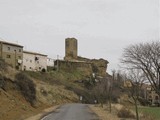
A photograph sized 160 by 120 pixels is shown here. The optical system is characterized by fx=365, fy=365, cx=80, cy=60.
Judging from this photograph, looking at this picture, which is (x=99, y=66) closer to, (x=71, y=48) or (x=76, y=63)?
(x=76, y=63)

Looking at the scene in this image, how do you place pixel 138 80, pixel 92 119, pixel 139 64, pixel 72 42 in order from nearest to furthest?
pixel 92 119 < pixel 139 64 < pixel 138 80 < pixel 72 42

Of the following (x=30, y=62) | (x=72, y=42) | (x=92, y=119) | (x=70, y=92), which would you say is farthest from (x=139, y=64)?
(x=72, y=42)

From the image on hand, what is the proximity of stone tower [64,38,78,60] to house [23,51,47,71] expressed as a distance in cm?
2002

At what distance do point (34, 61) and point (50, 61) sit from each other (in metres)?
20.1

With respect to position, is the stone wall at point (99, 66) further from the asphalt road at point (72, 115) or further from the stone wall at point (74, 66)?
the asphalt road at point (72, 115)

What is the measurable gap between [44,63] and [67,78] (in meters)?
9.17

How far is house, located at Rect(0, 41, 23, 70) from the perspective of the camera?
95.6 m

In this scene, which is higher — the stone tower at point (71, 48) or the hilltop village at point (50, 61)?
the stone tower at point (71, 48)

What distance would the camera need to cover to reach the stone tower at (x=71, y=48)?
141m

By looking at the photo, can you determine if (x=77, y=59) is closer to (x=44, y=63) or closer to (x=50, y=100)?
(x=44, y=63)

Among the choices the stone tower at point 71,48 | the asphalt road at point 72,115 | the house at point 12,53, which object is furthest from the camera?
the stone tower at point 71,48

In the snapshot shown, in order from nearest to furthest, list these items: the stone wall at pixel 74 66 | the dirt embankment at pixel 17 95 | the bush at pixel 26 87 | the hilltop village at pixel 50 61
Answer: the dirt embankment at pixel 17 95, the bush at pixel 26 87, the hilltop village at pixel 50 61, the stone wall at pixel 74 66

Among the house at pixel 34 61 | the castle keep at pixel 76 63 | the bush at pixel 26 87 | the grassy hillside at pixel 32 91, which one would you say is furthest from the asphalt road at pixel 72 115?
the castle keep at pixel 76 63

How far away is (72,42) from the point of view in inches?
5581
